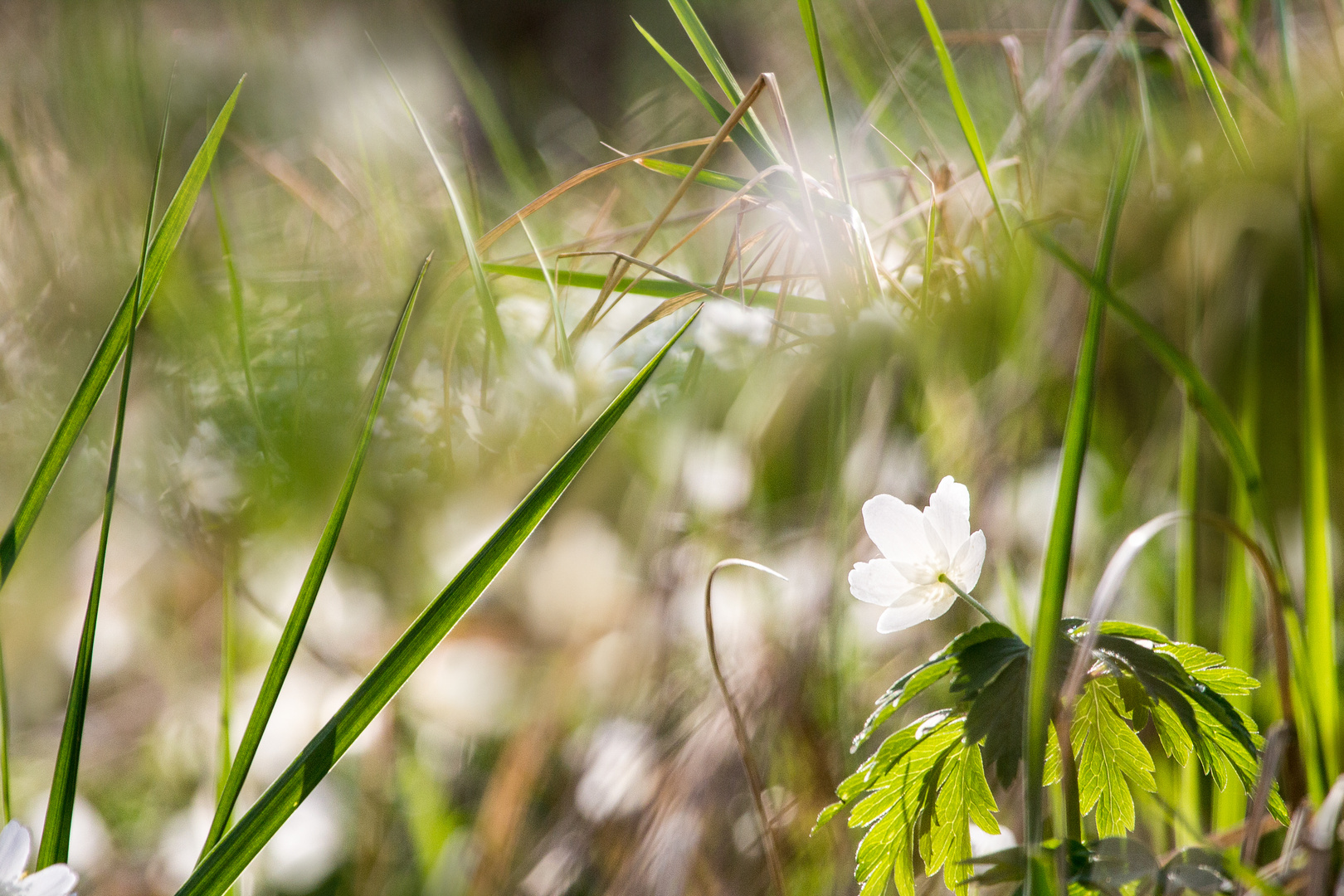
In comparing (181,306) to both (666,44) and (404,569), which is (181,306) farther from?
(666,44)

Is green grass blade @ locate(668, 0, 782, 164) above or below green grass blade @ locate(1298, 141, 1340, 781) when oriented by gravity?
above

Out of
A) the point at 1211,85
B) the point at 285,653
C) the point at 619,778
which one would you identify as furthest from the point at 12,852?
the point at 1211,85

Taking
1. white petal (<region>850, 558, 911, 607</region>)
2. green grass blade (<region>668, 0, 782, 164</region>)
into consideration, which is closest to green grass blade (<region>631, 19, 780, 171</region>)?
green grass blade (<region>668, 0, 782, 164</region>)

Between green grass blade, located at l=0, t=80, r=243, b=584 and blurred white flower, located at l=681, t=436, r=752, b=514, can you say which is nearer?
green grass blade, located at l=0, t=80, r=243, b=584

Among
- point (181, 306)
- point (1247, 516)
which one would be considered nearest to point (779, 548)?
point (1247, 516)

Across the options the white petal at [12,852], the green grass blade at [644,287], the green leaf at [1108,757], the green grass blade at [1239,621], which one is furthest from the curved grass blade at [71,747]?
the green grass blade at [1239,621]

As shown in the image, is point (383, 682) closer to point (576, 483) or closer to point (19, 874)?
point (19, 874)

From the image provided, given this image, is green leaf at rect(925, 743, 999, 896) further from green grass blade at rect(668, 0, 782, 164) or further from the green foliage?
green grass blade at rect(668, 0, 782, 164)
